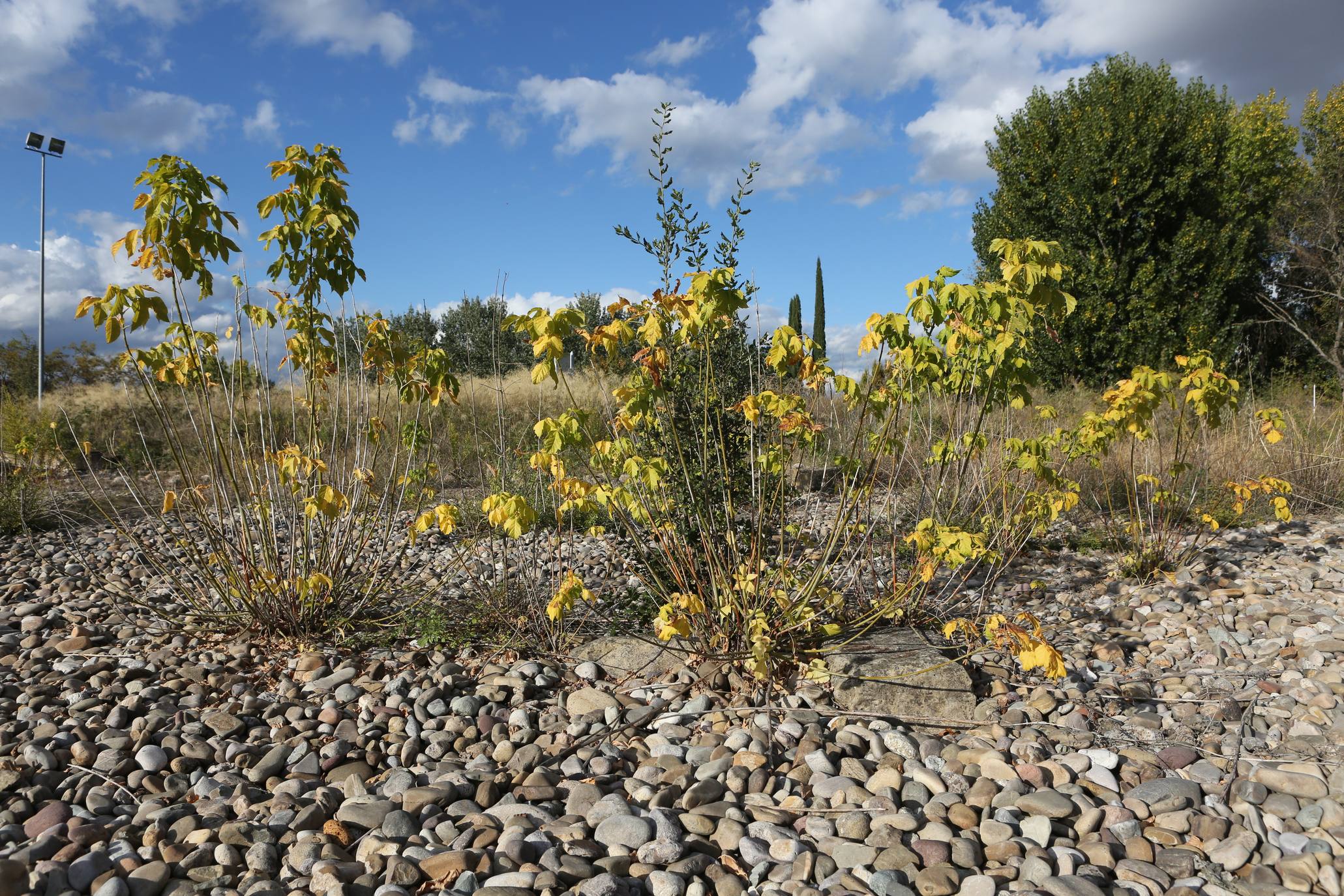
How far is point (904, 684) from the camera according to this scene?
9.55ft

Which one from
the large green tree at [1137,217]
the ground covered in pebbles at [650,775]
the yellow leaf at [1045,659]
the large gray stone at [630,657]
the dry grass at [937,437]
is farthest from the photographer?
the large green tree at [1137,217]

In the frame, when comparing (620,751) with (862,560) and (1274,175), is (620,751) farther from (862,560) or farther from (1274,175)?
(1274,175)

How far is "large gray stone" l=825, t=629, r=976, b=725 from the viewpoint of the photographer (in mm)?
2852

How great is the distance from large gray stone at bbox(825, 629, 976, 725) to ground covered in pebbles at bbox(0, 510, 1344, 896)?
0.10 ft

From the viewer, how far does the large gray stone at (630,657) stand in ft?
10.6

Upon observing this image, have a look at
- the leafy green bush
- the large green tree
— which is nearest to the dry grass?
the leafy green bush

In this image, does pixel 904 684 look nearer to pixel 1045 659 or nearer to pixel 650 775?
pixel 1045 659

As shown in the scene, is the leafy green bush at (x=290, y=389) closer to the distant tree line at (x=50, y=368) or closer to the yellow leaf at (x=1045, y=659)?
the yellow leaf at (x=1045, y=659)

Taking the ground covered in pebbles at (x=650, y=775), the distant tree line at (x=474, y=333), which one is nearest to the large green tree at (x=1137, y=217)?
the distant tree line at (x=474, y=333)

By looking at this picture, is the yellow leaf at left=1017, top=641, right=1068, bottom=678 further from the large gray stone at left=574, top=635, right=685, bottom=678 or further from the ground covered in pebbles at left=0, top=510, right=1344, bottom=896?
the large gray stone at left=574, top=635, right=685, bottom=678

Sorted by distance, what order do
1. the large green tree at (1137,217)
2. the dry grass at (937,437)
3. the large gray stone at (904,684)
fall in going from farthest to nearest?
the large green tree at (1137,217) < the dry grass at (937,437) < the large gray stone at (904,684)

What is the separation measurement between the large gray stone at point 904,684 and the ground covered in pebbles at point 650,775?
3 cm

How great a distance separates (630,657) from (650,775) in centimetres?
84

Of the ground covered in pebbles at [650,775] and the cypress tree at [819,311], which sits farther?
the cypress tree at [819,311]
